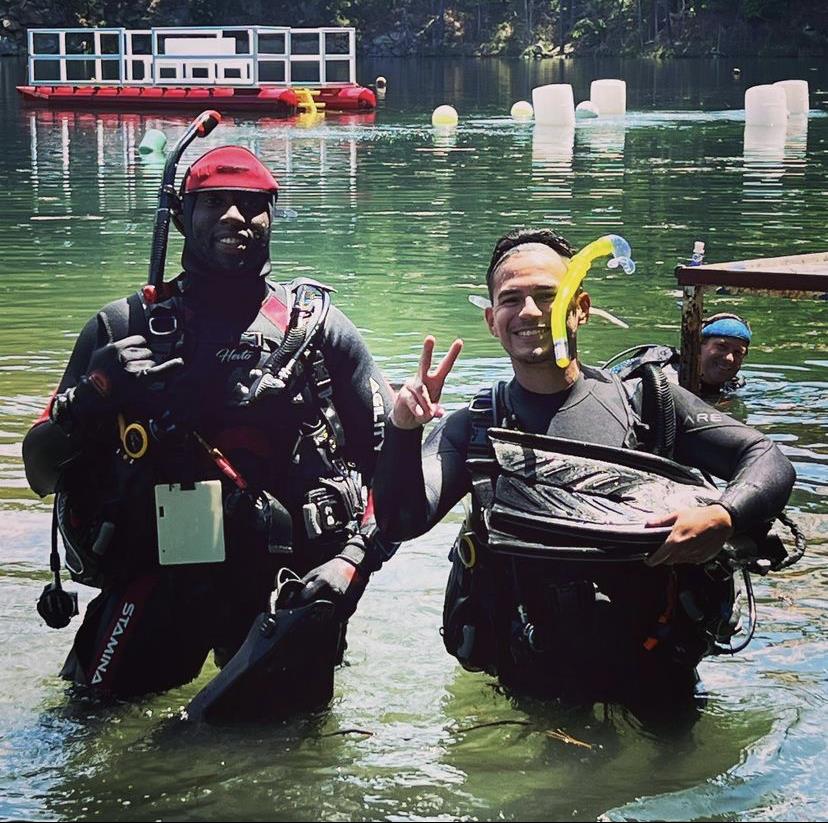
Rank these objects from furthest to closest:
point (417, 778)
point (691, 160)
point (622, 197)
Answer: point (691, 160) < point (622, 197) < point (417, 778)

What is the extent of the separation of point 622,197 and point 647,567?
15.8 metres

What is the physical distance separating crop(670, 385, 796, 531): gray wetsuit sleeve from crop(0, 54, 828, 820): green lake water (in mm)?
770

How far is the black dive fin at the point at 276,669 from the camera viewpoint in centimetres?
413

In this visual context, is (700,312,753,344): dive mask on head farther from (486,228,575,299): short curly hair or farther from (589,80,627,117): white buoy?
(589,80,627,117): white buoy

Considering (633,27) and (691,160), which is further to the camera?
(633,27)

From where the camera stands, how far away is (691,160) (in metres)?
24.3

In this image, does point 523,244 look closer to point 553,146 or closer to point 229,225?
point 229,225

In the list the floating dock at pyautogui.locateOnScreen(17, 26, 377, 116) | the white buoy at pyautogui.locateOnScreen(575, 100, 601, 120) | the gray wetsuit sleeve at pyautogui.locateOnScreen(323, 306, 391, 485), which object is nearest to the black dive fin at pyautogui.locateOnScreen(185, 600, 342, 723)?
the gray wetsuit sleeve at pyautogui.locateOnScreen(323, 306, 391, 485)

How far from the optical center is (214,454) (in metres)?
4.24

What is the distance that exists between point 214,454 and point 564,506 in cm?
104

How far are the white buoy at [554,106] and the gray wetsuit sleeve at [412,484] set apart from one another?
92.3 feet

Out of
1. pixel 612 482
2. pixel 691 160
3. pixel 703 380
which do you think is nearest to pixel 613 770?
pixel 612 482

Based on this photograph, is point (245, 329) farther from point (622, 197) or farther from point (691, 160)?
point (691, 160)

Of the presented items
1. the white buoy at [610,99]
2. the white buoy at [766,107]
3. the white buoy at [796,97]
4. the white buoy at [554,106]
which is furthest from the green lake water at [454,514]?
the white buoy at [610,99]
